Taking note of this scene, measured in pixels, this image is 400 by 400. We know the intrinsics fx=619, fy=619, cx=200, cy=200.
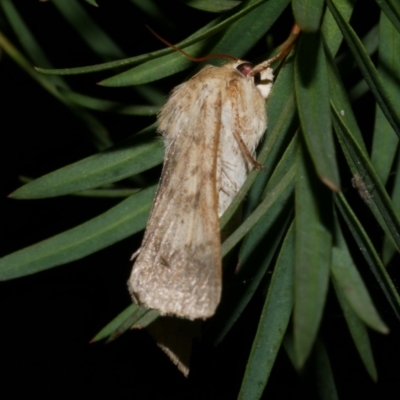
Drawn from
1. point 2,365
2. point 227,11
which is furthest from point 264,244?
point 2,365

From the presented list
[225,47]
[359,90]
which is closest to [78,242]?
[225,47]

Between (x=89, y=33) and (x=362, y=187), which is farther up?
(x=89, y=33)

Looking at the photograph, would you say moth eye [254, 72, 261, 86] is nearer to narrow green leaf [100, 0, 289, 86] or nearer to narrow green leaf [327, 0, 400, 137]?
narrow green leaf [100, 0, 289, 86]

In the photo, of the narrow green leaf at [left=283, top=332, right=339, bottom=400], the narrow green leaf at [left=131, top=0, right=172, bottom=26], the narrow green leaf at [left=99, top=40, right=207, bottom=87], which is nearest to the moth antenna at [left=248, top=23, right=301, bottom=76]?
the narrow green leaf at [left=99, top=40, right=207, bottom=87]

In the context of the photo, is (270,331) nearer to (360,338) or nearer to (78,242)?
(360,338)

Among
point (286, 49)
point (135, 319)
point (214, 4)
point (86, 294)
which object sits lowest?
point (86, 294)

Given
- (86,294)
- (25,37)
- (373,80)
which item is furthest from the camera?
(86,294)

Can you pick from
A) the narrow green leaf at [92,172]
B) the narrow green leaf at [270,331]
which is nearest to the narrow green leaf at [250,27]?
the narrow green leaf at [92,172]
